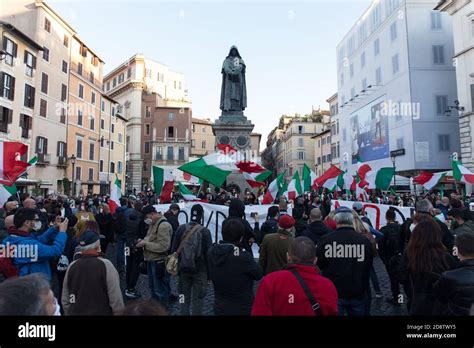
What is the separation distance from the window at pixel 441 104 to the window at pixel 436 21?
6.50 meters

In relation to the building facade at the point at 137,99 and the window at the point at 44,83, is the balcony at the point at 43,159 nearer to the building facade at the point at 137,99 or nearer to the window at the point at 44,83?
the window at the point at 44,83

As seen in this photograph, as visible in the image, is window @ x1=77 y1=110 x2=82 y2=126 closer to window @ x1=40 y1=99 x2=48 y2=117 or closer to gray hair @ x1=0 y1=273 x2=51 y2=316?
window @ x1=40 y1=99 x2=48 y2=117

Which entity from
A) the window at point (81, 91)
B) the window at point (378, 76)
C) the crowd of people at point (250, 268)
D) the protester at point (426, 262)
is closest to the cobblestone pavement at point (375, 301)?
the crowd of people at point (250, 268)

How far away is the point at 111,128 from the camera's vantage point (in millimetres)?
48688

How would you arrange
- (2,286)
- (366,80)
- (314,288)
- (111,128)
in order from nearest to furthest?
(2,286) < (314,288) < (366,80) < (111,128)

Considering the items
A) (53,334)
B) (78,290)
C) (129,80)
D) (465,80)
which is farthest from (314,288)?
(129,80)

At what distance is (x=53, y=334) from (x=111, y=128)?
4975cm

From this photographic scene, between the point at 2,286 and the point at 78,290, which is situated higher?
the point at 2,286

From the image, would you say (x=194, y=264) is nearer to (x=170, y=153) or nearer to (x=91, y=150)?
(x=91, y=150)

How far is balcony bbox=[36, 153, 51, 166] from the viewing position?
3184 cm

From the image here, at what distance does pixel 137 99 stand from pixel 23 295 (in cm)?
6662

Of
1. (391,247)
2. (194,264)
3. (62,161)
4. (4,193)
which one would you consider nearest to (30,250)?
(194,264)

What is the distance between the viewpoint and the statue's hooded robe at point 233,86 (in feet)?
62.7

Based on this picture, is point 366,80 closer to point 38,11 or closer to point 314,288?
Result: point 38,11
